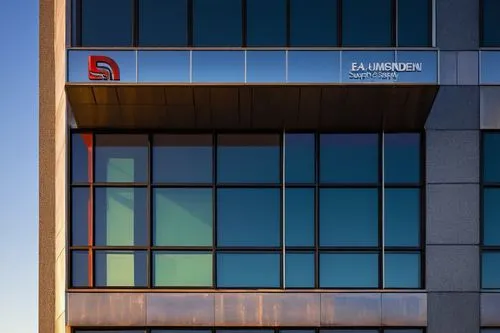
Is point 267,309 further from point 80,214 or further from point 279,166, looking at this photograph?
point 80,214

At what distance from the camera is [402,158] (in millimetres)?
16391

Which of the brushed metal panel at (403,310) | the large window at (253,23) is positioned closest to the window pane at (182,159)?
the large window at (253,23)

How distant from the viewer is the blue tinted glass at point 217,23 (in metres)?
16.2

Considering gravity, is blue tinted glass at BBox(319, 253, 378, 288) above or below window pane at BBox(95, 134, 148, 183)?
below

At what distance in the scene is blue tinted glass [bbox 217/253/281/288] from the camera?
16312 mm

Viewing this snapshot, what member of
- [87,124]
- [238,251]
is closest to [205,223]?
[238,251]

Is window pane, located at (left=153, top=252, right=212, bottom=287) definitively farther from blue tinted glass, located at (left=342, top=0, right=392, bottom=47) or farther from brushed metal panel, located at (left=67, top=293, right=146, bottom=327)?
blue tinted glass, located at (left=342, top=0, right=392, bottom=47)

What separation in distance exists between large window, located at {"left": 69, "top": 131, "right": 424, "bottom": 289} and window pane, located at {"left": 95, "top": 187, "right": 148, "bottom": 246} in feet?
0.07

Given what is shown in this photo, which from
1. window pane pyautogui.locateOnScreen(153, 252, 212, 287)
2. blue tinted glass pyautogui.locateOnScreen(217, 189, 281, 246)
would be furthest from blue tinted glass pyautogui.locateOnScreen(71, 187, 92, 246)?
blue tinted glass pyautogui.locateOnScreen(217, 189, 281, 246)

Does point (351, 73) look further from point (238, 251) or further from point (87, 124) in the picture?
point (87, 124)

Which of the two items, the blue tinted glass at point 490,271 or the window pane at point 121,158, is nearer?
the blue tinted glass at point 490,271

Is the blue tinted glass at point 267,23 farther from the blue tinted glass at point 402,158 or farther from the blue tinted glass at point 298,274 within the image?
the blue tinted glass at point 298,274

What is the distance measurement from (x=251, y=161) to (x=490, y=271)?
538 cm

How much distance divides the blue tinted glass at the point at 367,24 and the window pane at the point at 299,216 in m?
3.24
